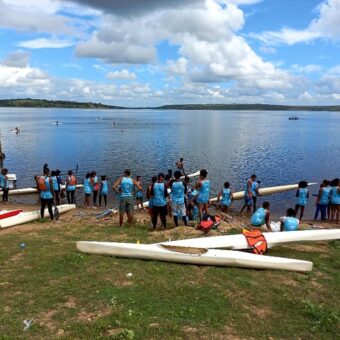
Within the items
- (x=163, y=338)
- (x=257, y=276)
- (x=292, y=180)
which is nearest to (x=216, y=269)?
(x=257, y=276)

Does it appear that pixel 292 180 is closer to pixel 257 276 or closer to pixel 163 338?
pixel 257 276

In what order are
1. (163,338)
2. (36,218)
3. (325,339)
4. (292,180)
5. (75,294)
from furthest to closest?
(292,180) → (36,218) → (75,294) → (325,339) → (163,338)

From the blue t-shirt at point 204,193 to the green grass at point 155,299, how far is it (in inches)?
173

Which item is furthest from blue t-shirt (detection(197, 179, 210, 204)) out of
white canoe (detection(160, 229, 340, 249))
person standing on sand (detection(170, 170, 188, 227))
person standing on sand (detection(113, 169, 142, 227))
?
white canoe (detection(160, 229, 340, 249))

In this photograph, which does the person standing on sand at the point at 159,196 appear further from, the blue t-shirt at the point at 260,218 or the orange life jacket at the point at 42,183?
the orange life jacket at the point at 42,183

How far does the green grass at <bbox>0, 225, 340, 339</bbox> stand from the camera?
643cm

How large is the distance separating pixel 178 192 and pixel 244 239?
3.14 meters

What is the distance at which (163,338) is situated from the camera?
6.09 metres

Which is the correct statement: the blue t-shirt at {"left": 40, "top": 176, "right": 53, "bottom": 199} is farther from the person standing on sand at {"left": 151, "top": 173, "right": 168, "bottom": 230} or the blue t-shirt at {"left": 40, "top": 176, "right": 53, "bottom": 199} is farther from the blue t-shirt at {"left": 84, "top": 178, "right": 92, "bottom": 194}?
the blue t-shirt at {"left": 84, "top": 178, "right": 92, "bottom": 194}

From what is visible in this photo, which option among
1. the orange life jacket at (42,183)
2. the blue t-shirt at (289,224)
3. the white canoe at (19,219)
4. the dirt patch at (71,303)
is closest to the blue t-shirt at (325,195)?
the blue t-shirt at (289,224)

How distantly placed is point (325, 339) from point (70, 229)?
9.16 m

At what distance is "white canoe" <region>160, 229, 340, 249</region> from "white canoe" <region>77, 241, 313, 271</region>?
0.54 m

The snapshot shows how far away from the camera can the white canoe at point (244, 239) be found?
10.7 metres

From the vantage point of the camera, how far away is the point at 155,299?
7.50 metres
